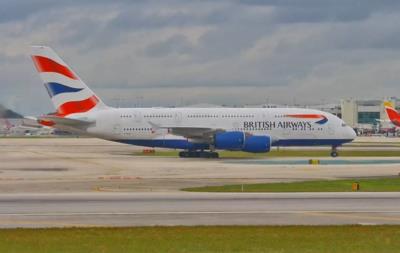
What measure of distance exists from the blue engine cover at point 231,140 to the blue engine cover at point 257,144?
16.8 inches

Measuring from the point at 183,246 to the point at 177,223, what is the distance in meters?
4.57

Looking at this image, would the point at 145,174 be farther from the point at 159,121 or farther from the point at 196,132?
the point at 159,121

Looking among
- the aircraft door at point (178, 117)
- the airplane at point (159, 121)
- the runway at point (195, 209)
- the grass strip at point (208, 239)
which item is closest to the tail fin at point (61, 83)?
the airplane at point (159, 121)

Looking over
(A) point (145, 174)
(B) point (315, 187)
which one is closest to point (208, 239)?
(B) point (315, 187)

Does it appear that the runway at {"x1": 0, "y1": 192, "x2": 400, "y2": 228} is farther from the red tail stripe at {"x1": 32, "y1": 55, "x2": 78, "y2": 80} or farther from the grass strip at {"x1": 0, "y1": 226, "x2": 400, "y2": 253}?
the red tail stripe at {"x1": 32, "y1": 55, "x2": 78, "y2": 80}

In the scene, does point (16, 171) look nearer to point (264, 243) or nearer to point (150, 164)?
point (150, 164)

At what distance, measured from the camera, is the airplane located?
2790 inches

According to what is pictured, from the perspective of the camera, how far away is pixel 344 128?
73.4 meters

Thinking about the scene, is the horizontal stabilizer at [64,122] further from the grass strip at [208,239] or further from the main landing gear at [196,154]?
the grass strip at [208,239]

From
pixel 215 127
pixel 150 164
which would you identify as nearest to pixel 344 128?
pixel 215 127

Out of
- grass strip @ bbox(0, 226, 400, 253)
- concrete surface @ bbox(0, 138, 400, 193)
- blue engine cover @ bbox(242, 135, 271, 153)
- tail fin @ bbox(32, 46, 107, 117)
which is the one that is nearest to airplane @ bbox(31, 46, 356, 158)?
tail fin @ bbox(32, 46, 107, 117)

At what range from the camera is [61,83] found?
71.1m

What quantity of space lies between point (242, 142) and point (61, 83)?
1615 cm

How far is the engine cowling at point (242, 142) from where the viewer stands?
221 ft
